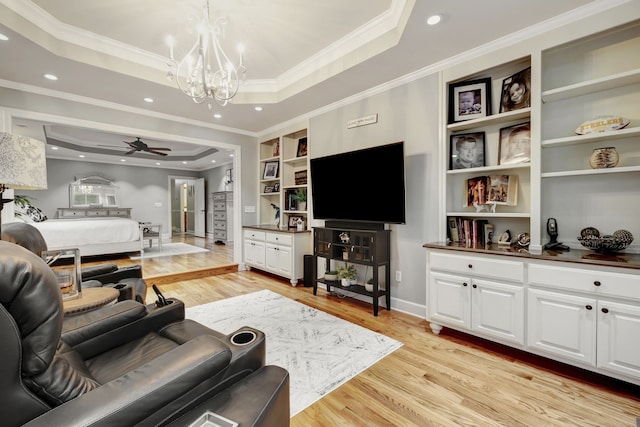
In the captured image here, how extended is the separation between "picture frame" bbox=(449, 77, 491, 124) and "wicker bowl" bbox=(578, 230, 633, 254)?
1.32 metres

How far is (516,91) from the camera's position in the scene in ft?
8.07

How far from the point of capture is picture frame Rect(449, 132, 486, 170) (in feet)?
8.84

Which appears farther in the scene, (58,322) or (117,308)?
(117,308)

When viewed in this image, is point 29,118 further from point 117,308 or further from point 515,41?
point 515,41

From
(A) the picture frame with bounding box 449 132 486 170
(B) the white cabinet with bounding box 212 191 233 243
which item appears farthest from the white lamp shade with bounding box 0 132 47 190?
(B) the white cabinet with bounding box 212 191 233 243

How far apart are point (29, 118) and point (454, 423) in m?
4.98

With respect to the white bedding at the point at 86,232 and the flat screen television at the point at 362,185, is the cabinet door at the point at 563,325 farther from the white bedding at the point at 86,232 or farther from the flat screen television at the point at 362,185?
the white bedding at the point at 86,232

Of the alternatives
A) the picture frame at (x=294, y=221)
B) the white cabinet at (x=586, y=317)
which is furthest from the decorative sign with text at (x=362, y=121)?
the white cabinet at (x=586, y=317)

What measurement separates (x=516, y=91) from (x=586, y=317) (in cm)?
Answer: 185

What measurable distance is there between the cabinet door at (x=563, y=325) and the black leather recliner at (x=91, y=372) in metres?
1.92

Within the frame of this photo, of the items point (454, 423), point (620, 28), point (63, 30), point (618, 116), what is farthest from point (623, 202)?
point (63, 30)

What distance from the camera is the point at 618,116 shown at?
2.08 metres

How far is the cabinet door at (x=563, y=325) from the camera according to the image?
185 centimetres

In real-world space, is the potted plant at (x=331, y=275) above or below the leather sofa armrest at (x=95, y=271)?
below
